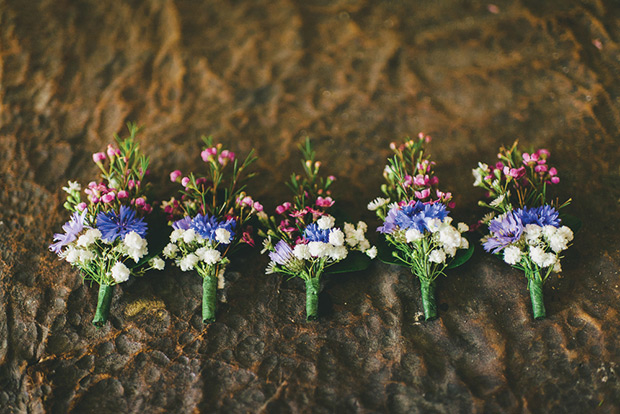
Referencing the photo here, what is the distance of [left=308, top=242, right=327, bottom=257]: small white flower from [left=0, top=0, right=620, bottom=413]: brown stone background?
0.23 meters

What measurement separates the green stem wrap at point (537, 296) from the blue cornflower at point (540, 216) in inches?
7.1

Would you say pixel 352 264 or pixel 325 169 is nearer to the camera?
pixel 352 264

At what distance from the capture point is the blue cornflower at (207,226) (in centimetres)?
174

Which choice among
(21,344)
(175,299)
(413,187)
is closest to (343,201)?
(413,187)

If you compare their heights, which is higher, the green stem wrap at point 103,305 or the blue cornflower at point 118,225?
the blue cornflower at point 118,225

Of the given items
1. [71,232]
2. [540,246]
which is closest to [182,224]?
[71,232]

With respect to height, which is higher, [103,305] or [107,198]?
[107,198]

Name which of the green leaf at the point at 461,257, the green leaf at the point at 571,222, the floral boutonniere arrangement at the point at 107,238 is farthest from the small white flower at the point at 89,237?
the green leaf at the point at 571,222

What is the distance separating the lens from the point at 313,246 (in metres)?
1.67

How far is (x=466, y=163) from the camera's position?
2.12 metres

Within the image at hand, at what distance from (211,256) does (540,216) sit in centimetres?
114

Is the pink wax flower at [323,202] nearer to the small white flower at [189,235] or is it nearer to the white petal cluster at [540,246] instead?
the small white flower at [189,235]

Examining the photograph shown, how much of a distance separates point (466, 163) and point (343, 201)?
1.81ft

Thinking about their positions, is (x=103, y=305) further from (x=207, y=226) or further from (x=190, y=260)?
(x=207, y=226)
